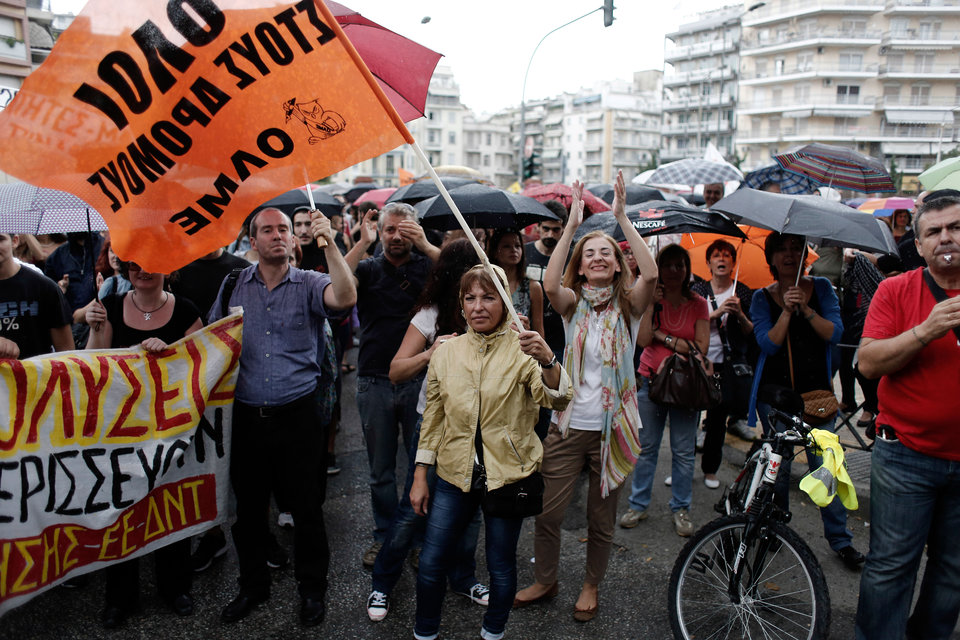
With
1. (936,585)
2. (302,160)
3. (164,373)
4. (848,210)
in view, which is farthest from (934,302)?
(164,373)

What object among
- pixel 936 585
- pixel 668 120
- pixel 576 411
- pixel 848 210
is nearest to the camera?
pixel 936 585

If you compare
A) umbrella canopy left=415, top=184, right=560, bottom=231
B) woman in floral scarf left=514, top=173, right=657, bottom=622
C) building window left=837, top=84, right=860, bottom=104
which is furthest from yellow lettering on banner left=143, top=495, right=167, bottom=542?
building window left=837, top=84, right=860, bottom=104

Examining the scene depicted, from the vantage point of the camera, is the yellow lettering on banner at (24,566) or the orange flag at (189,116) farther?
the yellow lettering on banner at (24,566)

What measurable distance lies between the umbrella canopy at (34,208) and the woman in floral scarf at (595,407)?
2.70 m

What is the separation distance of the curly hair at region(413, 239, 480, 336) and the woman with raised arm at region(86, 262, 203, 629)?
1.28 metres

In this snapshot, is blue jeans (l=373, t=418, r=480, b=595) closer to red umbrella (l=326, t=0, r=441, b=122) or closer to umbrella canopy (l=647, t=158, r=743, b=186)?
red umbrella (l=326, t=0, r=441, b=122)

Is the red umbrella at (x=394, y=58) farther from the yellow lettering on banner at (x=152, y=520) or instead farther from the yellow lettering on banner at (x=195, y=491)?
the yellow lettering on banner at (x=152, y=520)

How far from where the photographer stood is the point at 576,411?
140 inches

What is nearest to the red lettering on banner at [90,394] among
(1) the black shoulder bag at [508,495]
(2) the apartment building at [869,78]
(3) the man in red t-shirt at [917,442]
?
(1) the black shoulder bag at [508,495]

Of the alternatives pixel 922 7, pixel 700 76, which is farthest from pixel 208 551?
pixel 700 76

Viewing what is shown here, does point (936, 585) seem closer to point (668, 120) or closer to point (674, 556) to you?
point (674, 556)

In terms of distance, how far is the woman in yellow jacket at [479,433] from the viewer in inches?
117

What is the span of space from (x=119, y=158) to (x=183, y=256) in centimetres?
43

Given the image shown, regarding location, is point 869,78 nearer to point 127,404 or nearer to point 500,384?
point 500,384
